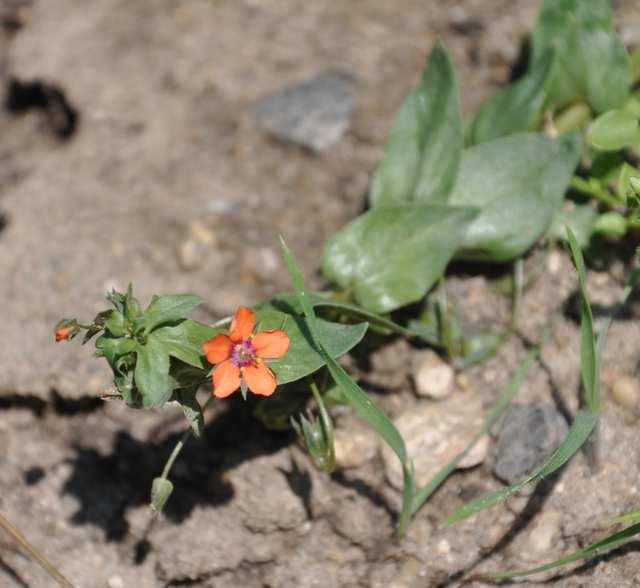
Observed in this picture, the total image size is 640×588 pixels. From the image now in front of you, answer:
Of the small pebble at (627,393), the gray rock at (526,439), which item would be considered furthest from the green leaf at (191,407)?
the small pebble at (627,393)

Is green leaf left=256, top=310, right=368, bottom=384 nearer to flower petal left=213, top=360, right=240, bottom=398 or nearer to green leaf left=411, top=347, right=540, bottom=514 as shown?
flower petal left=213, top=360, right=240, bottom=398

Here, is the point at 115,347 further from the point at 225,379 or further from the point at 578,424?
the point at 578,424


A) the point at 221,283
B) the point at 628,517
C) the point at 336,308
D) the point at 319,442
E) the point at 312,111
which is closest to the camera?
the point at 628,517

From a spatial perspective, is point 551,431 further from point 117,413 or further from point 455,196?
point 117,413

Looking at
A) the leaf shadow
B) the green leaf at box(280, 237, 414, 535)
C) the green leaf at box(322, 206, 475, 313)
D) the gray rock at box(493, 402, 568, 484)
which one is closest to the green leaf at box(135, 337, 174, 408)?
the green leaf at box(280, 237, 414, 535)

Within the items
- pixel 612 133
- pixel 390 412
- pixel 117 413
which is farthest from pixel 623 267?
pixel 117 413

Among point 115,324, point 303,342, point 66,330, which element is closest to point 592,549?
point 303,342
